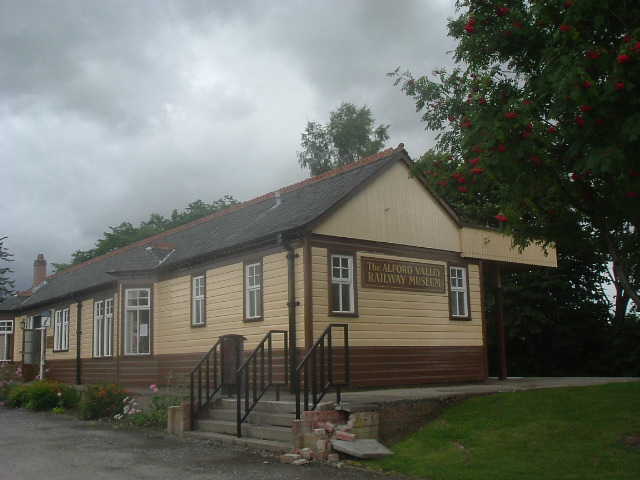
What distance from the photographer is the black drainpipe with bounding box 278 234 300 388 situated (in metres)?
13.8

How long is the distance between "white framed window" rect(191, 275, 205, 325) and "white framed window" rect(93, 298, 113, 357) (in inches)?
178

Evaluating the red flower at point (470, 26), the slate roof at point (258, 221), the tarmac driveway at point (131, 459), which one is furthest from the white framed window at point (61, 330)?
the red flower at point (470, 26)

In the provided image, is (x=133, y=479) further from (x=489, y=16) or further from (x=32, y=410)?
(x=32, y=410)

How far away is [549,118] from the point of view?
837 cm

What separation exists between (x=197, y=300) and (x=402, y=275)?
204 inches

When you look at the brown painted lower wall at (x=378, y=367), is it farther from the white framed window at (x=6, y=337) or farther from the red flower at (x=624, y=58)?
the white framed window at (x=6, y=337)

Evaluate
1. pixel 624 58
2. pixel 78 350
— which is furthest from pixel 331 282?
pixel 78 350

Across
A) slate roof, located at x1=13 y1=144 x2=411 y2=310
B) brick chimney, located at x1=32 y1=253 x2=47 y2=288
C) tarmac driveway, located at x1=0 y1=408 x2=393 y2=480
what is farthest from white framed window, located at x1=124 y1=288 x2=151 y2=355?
brick chimney, located at x1=32 y1=253 x2=47 y2=288

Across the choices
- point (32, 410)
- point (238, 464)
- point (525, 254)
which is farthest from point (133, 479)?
point (525, 254)

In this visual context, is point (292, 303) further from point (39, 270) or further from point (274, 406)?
point (39, 270)

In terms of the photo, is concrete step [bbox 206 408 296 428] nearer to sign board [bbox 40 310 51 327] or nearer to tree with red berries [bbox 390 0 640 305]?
tree with red berries [bbox 390 0 640 305]

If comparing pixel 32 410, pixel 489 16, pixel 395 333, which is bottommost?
pixel 32 410

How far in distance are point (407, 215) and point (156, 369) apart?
783 centimetres

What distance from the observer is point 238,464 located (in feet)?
31.7
